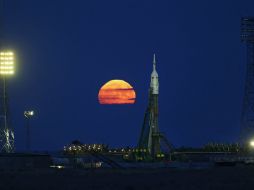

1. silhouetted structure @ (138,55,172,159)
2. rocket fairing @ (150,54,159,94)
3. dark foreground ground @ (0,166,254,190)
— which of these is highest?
rocket fairing @ (150,54,159,94)

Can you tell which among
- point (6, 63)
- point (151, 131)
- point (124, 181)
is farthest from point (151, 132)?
point (124, 181)

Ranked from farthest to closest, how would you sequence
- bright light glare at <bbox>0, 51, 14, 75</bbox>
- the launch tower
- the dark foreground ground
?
the launch tower < bright light glare at <bbox>0, 51, 14, 75</bbox> < the dark foreground ground

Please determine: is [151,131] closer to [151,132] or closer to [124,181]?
[151,132]

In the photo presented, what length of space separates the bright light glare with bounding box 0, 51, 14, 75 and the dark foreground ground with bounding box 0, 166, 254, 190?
2818 centimetres

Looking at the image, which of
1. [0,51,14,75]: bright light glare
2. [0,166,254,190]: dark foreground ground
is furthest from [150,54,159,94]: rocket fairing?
[0,166,254,190]: dark foreground ground

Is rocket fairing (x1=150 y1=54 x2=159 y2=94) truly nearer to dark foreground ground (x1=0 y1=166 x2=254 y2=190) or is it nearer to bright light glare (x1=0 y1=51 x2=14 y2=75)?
bright light glare (x1=0 y1=51 x2=14 y2=75)

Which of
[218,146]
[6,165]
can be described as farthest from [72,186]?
[218,146]

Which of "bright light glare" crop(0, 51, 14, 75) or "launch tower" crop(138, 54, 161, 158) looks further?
"launch tower" crop(138, 54, 161, 158)

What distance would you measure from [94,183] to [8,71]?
39867mm

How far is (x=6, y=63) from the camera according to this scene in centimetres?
8431

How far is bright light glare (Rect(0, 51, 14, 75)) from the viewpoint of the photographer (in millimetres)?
83875

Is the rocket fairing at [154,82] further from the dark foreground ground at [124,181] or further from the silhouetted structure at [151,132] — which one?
the dark foreground ground at [124,181]

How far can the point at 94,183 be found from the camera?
152 ft

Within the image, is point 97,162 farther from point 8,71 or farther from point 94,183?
point 94,183
